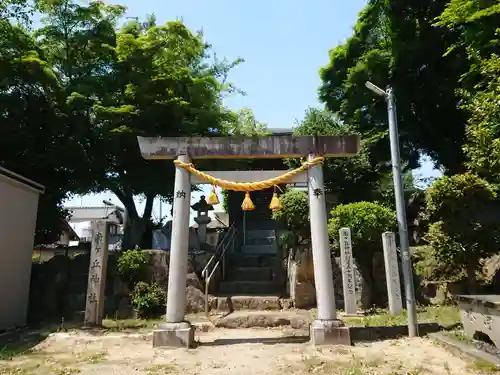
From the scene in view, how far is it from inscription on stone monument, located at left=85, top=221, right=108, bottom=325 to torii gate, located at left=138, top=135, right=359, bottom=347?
3861 millimetres

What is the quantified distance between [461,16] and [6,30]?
15.4m

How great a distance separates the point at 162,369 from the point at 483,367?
5.06 meters

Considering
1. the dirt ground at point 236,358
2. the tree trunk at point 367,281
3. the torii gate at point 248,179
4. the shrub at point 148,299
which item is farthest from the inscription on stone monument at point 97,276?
the tree trunk at point 367,281

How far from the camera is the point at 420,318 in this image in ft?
34.1

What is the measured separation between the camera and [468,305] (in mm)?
7867

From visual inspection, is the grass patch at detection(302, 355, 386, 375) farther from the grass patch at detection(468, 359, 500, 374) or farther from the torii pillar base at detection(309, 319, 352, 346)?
the grass patch at detection(468, 359, 500, 374)

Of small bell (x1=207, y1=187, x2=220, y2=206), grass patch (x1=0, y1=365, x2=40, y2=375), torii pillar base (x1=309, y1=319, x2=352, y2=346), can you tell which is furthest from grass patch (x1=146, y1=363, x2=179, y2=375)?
small bell (x1=207, y1=187, x2=220, y2=206)

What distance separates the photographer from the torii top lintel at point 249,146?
9570 millimetres

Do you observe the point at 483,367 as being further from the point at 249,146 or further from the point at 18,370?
the point at 18,370

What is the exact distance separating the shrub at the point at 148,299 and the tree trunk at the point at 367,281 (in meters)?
6.61

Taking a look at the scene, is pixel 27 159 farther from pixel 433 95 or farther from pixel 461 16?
pixel 433 95

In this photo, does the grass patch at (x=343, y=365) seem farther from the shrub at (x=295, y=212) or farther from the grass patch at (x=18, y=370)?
the shrub at (x=295, y=212)

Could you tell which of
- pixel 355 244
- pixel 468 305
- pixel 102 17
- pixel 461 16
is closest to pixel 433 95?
pixel 461 16

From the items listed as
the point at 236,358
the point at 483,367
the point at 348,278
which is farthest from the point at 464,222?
the point at 236,358
